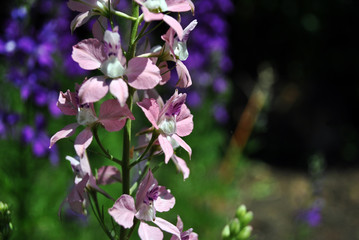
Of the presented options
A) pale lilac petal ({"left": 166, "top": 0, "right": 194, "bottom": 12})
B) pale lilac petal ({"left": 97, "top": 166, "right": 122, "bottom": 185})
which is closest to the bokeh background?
pale lilac petal ({"left": 97, "top": 166, "right": 122, "bottom": 185})

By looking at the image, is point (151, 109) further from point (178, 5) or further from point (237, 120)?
point (237, 120)

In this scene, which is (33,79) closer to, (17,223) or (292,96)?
(17,223)

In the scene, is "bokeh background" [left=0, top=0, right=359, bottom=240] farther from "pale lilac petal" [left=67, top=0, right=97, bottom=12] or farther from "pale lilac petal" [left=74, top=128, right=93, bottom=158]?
"pale lilac petal" [left=67, top=0, right=97, bottom=12]

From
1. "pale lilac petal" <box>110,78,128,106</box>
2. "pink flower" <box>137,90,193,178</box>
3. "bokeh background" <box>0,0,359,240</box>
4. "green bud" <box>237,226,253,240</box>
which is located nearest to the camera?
"pale lilac petal" <box>110,78,128,106</box>

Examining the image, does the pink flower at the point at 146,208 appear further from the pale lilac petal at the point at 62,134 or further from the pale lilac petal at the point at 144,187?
the pale lilac petal at the point at 62,134

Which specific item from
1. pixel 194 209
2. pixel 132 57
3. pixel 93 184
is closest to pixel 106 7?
pixel 132 57

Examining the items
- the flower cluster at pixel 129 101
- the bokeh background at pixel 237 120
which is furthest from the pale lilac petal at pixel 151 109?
the bokeh background at pixel 237 120
